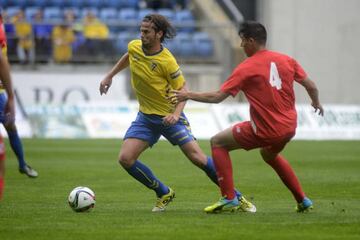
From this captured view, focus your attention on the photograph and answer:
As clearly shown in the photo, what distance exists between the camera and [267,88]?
10.5m

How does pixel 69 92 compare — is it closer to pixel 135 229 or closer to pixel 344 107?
pixel 344 107

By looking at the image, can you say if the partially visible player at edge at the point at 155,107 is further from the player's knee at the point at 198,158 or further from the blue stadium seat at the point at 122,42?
the blue stadium seat at the point at 122,42

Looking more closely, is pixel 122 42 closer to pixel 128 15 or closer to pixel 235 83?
pixel 128 15

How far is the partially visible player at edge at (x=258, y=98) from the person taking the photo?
34.2ft

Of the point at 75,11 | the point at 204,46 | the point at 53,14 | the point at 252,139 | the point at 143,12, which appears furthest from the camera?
the point at 143,12

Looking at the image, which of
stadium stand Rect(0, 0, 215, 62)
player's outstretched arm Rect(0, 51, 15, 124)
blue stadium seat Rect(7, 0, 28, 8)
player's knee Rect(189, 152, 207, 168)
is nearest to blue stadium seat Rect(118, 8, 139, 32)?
stadium stand Rect(0, 0, 215, 62)

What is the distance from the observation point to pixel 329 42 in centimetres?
3366

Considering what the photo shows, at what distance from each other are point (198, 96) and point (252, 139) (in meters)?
0.85

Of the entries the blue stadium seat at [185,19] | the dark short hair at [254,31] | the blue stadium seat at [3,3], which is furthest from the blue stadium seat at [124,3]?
the dark short hair at [254,31]

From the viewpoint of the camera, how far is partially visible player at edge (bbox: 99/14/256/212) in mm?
11055

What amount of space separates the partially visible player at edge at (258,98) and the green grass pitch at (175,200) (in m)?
0.71

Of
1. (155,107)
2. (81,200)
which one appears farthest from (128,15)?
(81,200)

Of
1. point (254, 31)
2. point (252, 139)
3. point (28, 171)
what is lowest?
point (28, 171)

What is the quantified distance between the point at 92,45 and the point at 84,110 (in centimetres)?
350
